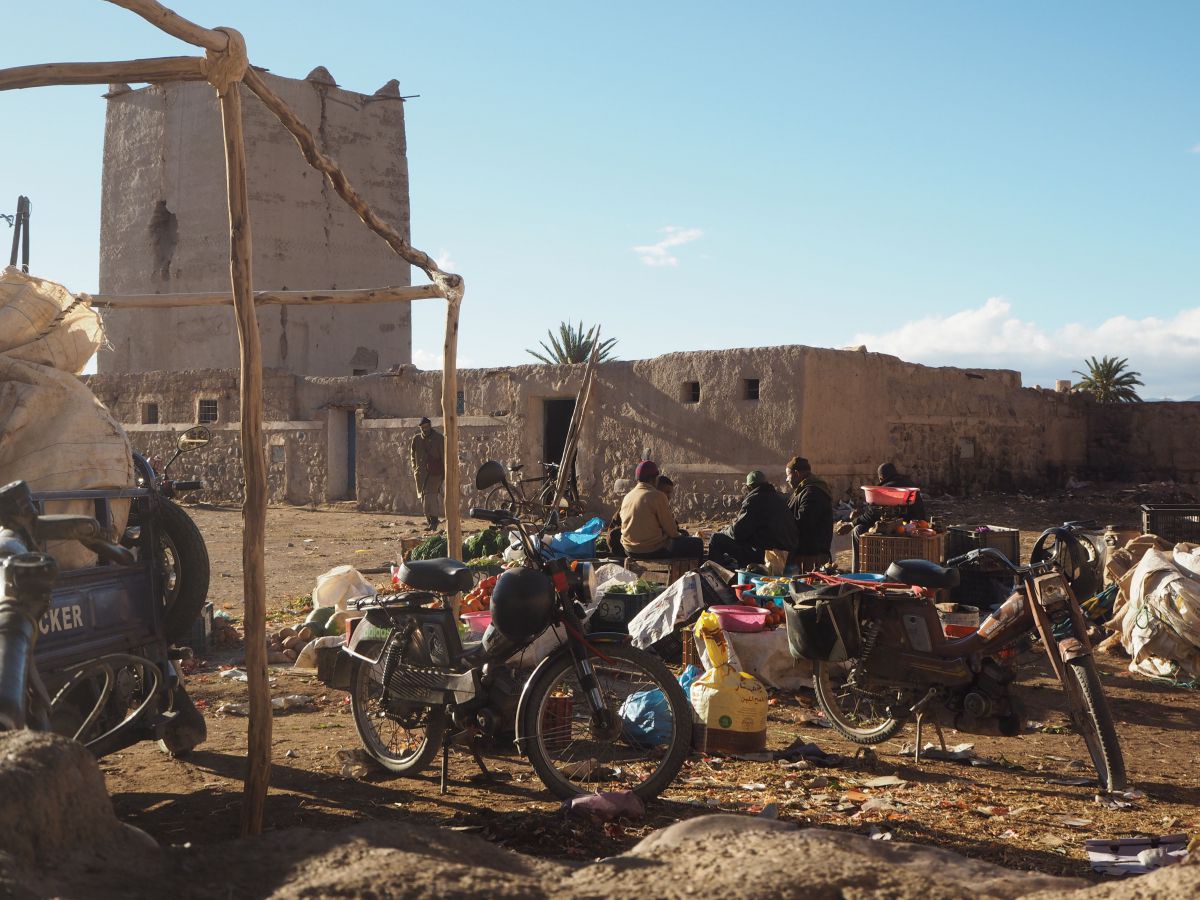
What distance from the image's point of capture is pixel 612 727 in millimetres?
4805

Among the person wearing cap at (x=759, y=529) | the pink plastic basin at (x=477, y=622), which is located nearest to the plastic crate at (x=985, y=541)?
the person wearing cap at (x=759, y=529)

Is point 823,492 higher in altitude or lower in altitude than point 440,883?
higher

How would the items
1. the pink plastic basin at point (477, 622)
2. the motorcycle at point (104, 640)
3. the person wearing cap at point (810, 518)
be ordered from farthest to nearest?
the person wearing cap at point (810, 518)
the pink plastic basin at point (477, 622)
the motorcycle at point (104, 640)

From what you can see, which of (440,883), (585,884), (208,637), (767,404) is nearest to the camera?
(440,883)

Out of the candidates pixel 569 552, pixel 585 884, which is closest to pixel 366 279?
pixel 569 552

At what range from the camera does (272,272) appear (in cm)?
2997

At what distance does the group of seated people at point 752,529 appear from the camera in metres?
9.18

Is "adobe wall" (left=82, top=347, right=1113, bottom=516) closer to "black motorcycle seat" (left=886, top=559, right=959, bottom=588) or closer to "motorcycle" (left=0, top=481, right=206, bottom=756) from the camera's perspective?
"black motorcycle seat" (left=886, top=559, right=959, bottom=588)

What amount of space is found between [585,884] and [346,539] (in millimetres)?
14965

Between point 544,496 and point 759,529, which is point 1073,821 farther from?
point 544,496

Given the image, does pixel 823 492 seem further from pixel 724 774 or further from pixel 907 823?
pixel 907 823

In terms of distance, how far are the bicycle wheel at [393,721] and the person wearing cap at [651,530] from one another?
12.4ft

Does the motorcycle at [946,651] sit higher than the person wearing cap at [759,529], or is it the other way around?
the person wearing cap at [759,529]

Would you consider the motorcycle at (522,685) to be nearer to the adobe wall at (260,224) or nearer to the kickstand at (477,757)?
the kickstand at (477,757)
